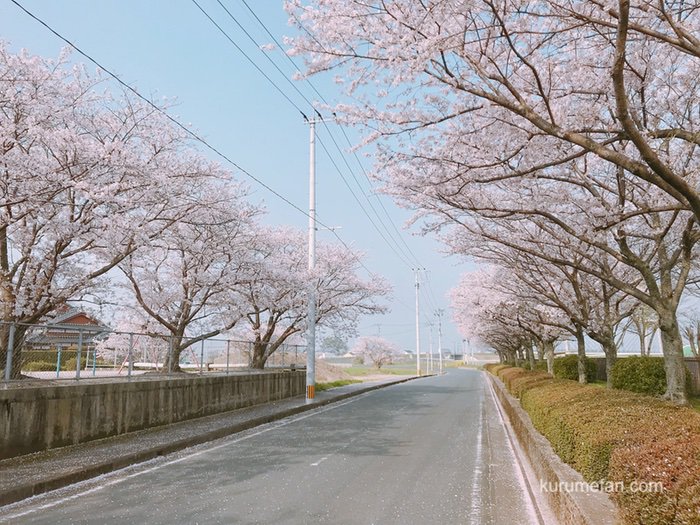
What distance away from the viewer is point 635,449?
3938 mm

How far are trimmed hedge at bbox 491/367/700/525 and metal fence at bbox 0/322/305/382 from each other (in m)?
8.61

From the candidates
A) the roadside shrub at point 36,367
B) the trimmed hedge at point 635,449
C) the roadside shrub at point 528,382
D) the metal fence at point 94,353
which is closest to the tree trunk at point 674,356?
the trimmed hedge at point 635,449

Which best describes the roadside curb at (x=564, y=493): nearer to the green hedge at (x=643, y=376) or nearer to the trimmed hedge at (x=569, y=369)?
the green hedge at (x=643, y=376)

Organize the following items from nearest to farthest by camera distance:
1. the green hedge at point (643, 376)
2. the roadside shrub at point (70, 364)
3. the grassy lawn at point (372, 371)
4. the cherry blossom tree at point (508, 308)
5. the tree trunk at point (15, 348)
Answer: the tree trunk at point (15, 348), the roadside shrub at point (70, 364), the green hedge at point (643, 376), the cherry blossom tree at point (508, 308), the grassy lawn at point (372, 371)

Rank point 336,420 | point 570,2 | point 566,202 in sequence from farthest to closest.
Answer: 1. point 336,420
2. point 566,202
3. point 570,2

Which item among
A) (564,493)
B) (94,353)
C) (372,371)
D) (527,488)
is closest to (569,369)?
(527,488)

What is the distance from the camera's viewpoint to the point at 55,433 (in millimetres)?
9102

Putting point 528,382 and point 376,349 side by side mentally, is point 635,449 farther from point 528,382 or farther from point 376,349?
point 376,349

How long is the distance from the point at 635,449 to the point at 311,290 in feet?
56.8

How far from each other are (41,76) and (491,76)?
8.98 m

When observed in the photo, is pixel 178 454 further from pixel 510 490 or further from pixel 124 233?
pixel 510 490

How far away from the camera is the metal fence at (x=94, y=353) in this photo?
9.55m

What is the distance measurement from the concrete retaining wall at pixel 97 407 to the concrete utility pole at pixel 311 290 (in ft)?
13.7

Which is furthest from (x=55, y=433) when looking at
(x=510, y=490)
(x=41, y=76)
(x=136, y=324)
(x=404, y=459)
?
(x=136, y=324)
